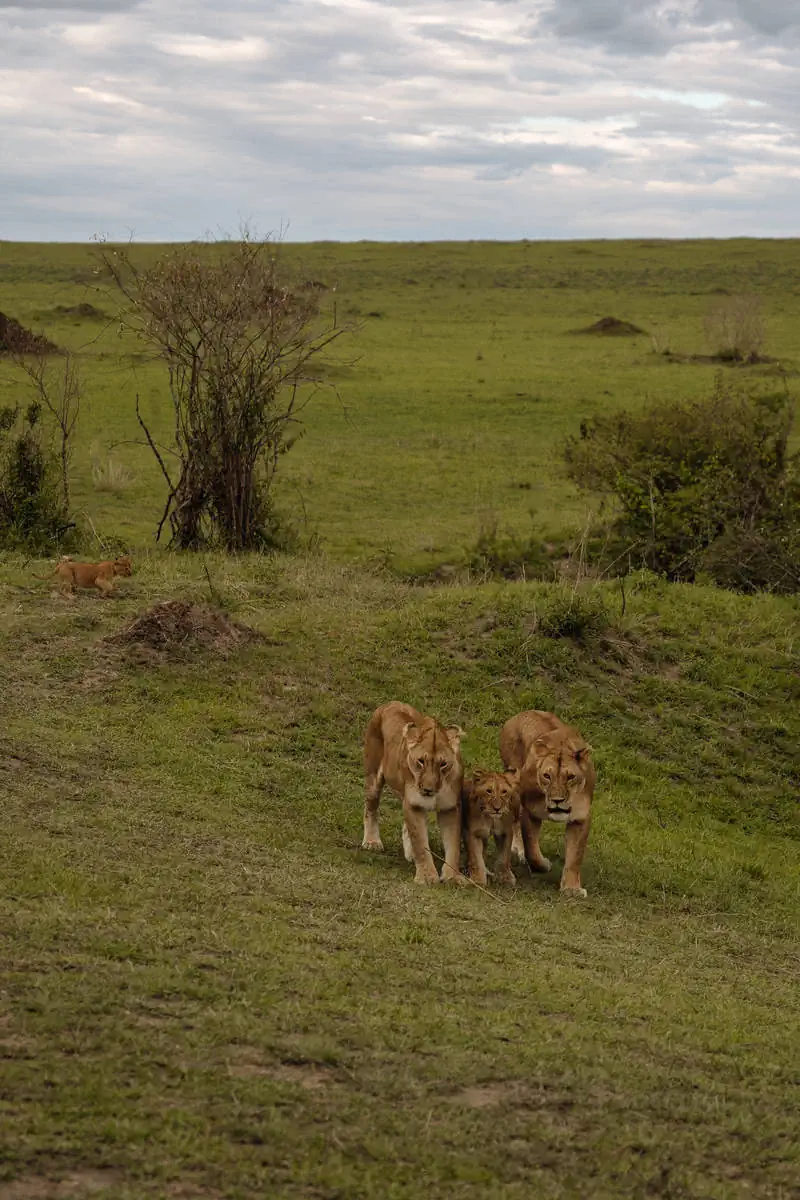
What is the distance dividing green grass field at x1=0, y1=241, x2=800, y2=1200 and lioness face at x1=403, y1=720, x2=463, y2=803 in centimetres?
61

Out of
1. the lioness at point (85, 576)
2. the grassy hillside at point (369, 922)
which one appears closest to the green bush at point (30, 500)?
the grassy hillside at point (369, 922)

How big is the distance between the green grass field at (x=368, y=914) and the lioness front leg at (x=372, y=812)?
0.55 feet

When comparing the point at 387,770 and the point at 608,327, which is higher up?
the point at 608,327

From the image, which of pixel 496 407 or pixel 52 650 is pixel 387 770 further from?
pixel 496 407

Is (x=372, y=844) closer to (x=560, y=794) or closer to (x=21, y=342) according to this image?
(x=560, y=794)

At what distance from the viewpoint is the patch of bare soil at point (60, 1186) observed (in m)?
4.31

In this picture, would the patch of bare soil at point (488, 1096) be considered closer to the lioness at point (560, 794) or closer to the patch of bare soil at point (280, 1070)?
the patch of bare soil at point (280, 1070)

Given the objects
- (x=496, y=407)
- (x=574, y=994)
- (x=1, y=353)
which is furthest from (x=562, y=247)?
(x=574, y=994)

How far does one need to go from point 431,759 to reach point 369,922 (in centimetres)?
136

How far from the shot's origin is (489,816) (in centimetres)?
882

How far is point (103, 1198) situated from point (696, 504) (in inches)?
633

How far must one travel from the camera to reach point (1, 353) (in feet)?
97.2

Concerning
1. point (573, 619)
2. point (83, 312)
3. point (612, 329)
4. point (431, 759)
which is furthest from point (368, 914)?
point (612, 329)

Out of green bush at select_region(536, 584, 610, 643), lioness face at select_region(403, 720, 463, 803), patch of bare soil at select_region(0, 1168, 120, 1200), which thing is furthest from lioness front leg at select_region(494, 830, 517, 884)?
green bush at select_region(536, 584, 610, 643)
